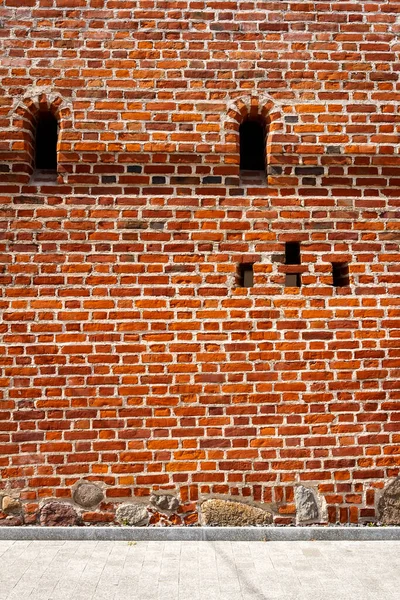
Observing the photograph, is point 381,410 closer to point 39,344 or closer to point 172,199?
point 172,199

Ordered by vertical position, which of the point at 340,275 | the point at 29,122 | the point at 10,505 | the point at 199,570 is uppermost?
the point at 29,122

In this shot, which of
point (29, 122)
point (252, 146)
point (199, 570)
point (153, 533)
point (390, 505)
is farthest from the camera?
point (252, 146)

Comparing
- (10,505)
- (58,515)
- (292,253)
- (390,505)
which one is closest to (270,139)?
(292,253)

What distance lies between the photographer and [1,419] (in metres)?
3.51

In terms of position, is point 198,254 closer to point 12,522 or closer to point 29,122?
point 29,122

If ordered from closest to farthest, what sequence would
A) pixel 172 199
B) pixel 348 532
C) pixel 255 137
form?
pixel 348 532 → pixel 172 199 → pixel 255 137

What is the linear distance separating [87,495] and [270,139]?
9.30ft

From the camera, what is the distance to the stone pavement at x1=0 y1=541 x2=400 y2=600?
269cm

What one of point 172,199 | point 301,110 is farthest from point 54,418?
point 301,110

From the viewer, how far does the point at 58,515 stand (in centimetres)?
347

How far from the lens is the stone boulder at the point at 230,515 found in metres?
3.49

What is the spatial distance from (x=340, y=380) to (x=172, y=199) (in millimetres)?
1769

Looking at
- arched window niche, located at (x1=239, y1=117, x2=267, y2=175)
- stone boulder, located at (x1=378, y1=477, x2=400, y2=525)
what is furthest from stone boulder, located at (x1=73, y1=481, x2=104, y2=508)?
arched window niche, located at (x1=239, y1=117, x2=267, y2=175)

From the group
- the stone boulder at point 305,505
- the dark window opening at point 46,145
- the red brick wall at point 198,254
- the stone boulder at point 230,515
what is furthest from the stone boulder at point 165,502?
the dark window opening at point 46,145
